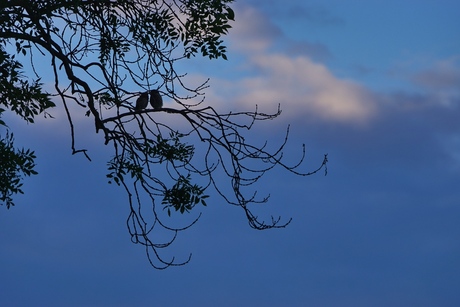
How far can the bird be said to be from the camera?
9.56 meters

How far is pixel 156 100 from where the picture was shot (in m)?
9.63

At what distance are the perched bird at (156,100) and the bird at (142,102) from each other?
70 mm

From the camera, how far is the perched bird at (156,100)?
9602 millimetres

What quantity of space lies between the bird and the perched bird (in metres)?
0.07

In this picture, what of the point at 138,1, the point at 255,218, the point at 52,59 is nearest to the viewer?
the point at 255,218

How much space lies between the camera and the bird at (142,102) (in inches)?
376

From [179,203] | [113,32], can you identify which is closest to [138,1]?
[113,32]

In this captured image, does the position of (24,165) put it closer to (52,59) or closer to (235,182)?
(52,59)

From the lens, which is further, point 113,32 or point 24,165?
point 113,32

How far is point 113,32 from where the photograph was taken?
10.8 m

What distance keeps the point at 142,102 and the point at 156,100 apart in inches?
7.6

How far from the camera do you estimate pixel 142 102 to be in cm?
956

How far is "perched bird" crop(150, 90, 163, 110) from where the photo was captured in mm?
9602

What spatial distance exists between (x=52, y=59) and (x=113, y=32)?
1427 mm
